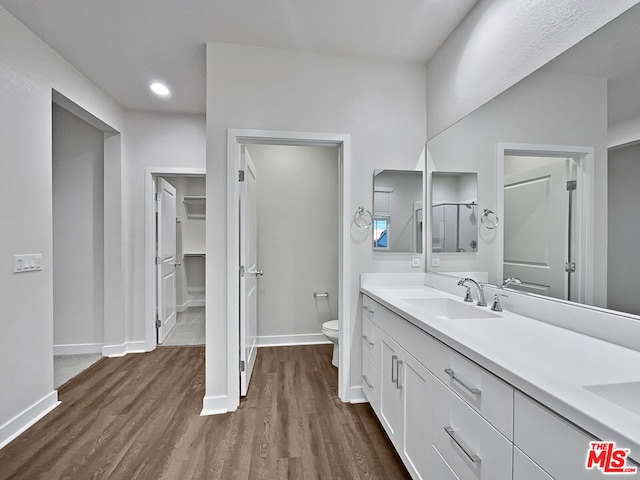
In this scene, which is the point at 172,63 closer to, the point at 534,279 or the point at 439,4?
the point at 439,4

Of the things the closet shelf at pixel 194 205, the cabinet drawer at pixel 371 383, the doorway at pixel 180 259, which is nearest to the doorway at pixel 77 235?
the doorway at pixel 180 259

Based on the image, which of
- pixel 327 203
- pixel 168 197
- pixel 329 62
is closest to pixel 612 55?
pixel 329 62

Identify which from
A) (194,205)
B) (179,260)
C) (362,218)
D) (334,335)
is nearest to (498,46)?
(362,218)

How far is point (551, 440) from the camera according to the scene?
698 mm

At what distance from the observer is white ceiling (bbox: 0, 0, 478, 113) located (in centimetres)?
185

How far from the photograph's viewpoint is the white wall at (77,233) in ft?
10.5

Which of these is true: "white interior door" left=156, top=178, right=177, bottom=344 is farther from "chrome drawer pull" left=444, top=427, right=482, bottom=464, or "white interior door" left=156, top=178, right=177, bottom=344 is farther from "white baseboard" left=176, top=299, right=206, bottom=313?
"chrome drawer pull" left=444, top=427, right=482, bottom=464

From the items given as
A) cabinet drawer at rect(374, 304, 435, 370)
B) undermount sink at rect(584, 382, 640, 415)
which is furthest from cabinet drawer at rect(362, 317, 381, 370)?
undermount sink at rect(584, 382, 640, 415)

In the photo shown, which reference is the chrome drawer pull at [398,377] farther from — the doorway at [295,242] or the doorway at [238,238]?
the doorway at [295,242]

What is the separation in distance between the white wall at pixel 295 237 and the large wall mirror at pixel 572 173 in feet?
6.66

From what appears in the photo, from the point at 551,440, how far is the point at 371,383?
1.46 metres

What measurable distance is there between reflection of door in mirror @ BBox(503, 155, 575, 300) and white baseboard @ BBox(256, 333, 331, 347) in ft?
7.95

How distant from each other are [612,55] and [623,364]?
1107mm

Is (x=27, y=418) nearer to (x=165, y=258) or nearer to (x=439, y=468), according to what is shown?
(x=165, y=258)
